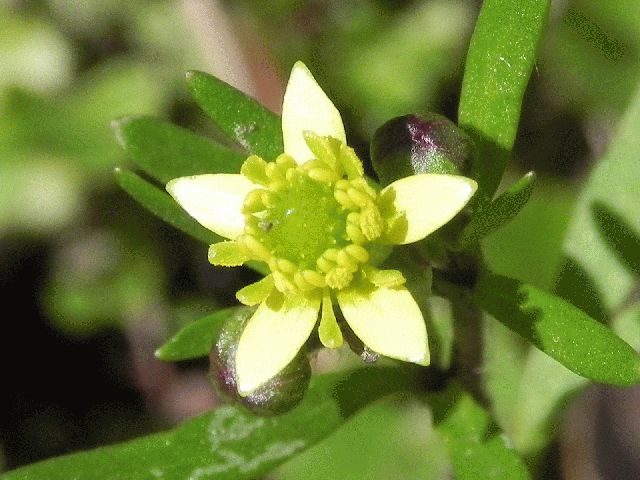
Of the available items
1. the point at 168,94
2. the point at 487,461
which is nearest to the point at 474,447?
the point at 487,461

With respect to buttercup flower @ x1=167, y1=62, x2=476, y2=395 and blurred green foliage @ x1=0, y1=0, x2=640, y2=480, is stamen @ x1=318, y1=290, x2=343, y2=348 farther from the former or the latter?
blurred green foliage @ x1=0, y1=0, x2=640, y2=480

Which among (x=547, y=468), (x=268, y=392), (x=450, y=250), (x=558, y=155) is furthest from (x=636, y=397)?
(x=268, y=392)

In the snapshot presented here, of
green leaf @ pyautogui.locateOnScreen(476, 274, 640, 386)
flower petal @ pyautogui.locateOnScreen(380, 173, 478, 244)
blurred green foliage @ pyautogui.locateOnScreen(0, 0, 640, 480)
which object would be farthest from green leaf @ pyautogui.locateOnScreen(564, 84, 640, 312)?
blurred green foliage @ pyautogui.locateOnScreen(0, 0, 640, 480)

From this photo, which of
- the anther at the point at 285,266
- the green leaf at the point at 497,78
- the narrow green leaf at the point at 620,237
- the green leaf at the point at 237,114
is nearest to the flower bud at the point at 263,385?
the anther at the point at 285,266

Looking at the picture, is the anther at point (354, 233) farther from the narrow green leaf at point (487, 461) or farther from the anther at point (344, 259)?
the narrow green leaf at point (487, 461)

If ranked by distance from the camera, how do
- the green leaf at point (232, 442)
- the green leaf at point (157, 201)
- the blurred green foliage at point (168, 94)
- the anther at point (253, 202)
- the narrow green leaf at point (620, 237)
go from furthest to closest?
1. the blurred green foliage at point (168, 94)
2. the narrow green leaf at point (620, 237)
3. the green leaf at point (157, 201)
4. the green leaf at point (232, 442)
5. the anther at point (253, 202)

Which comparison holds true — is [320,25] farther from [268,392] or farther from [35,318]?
[268,392]

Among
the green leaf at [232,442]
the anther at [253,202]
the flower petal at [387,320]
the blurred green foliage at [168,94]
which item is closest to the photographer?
the flower petal at [387,320]
